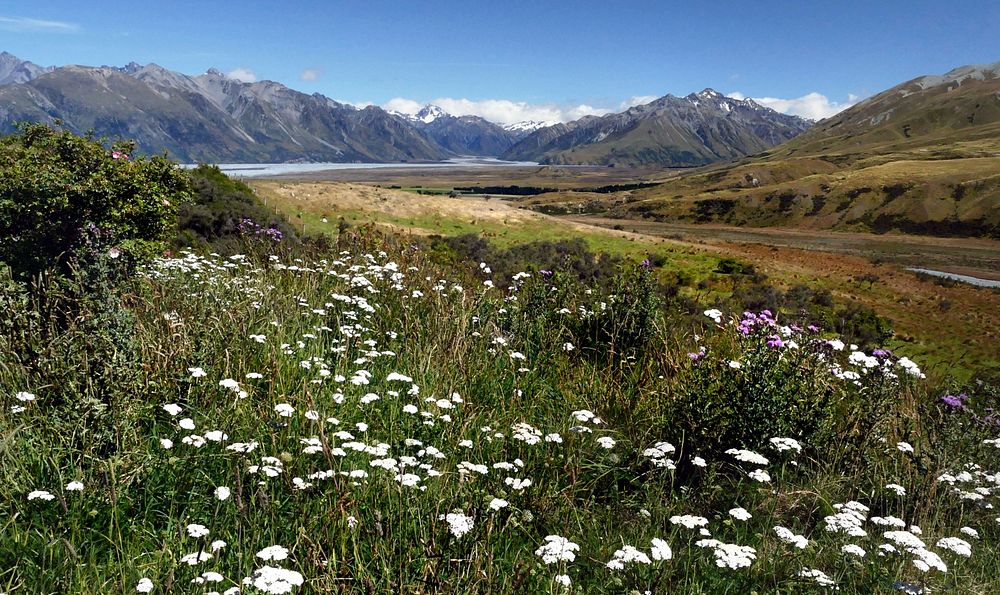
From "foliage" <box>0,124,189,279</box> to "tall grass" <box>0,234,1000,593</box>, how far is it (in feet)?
5.07

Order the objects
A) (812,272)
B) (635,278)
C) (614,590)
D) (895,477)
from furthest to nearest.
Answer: (812,272), (635,278), (895,477), (614,590)

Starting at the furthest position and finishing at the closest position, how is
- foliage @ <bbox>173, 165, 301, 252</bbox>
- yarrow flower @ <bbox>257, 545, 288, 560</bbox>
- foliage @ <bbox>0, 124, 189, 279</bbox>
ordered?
foliage @ <bbox>173, 165, 301, 252</bbox> → foliage @ <bbox>0, 124, 189, 279</bbox> → yarrow flower @ <bbox>257, 545, 288, 560</bbox>

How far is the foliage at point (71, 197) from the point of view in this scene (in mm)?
6363

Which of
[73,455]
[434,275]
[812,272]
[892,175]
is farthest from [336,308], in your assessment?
[892,175]

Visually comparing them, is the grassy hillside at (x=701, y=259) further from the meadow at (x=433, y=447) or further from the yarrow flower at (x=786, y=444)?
the yarrow flower at (x=786, y=444)

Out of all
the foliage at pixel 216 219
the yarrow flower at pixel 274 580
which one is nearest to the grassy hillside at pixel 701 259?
the foliage at pixel 216 219

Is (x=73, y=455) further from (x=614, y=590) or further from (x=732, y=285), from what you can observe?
(x=732, y=285)

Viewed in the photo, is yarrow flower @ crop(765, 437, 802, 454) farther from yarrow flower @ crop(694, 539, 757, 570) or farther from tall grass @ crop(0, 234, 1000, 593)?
yarrow flower @ crop(694, 539, 757, 570)

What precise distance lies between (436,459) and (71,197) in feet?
20.6

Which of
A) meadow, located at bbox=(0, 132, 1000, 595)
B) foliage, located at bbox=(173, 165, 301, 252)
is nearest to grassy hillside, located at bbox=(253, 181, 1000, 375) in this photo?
foliage, located at bbox=(173, 165, 301, 252)

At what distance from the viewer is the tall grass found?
257cm

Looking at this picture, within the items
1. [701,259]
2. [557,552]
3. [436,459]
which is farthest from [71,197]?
[701,259]

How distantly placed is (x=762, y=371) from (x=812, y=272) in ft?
118

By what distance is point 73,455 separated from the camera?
10.3 feet
